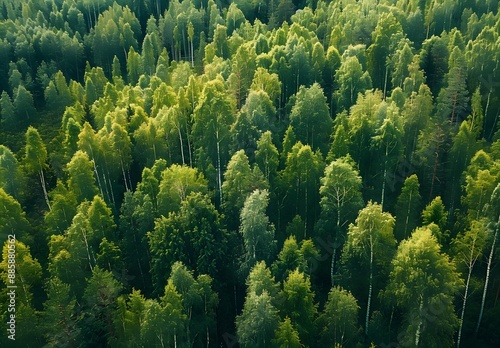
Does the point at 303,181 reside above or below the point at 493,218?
below

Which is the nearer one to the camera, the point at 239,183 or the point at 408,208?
the point at 239,183

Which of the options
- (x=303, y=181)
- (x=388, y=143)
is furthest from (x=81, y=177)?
(x=388, y=143)

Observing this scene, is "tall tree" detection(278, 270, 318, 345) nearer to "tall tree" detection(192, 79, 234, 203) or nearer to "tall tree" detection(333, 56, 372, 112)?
"tall tree" detection(192, 79, 234, 203)

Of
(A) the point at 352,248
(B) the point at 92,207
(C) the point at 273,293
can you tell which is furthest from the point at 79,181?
(A) the point at 352,248

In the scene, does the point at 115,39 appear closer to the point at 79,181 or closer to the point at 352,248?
the point at 79,181

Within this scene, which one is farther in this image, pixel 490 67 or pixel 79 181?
pixel 490 67

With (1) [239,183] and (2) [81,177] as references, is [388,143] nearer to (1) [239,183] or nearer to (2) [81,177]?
(1) [239,183]

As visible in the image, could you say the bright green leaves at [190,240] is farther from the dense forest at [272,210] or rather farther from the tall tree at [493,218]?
the tall tree at [493,218]

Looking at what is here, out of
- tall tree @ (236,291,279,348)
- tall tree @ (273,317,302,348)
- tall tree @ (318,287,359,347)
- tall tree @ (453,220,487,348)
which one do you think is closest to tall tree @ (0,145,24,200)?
tall tree @ (236,291,279,348)
